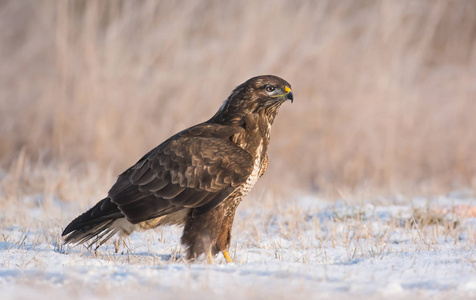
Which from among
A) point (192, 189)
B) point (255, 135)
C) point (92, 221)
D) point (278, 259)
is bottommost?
point (278, 259)

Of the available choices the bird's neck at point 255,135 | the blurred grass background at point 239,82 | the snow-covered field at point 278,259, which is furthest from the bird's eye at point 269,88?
the blurred grass background at point 239,82

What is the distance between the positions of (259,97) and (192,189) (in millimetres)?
842

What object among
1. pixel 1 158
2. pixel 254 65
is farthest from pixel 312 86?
pixel 1 158

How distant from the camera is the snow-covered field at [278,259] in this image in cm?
284

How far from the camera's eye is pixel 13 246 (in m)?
4.60

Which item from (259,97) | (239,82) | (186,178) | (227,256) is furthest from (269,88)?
(239,82)

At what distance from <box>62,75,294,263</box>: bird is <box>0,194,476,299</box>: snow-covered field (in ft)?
0.58

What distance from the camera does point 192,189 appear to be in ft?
14.0

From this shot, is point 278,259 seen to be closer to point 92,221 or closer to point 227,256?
point 227,256

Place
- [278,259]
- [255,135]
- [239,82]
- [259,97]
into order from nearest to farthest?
[278,259], [255,135], [259,97], [239,82]

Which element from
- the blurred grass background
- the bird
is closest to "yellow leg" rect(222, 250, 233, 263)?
the bird

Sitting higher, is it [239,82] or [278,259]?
[239,82]

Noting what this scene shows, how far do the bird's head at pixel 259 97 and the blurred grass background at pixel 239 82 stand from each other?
4.48 meters

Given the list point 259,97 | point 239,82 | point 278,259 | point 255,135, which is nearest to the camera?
point 278,259
